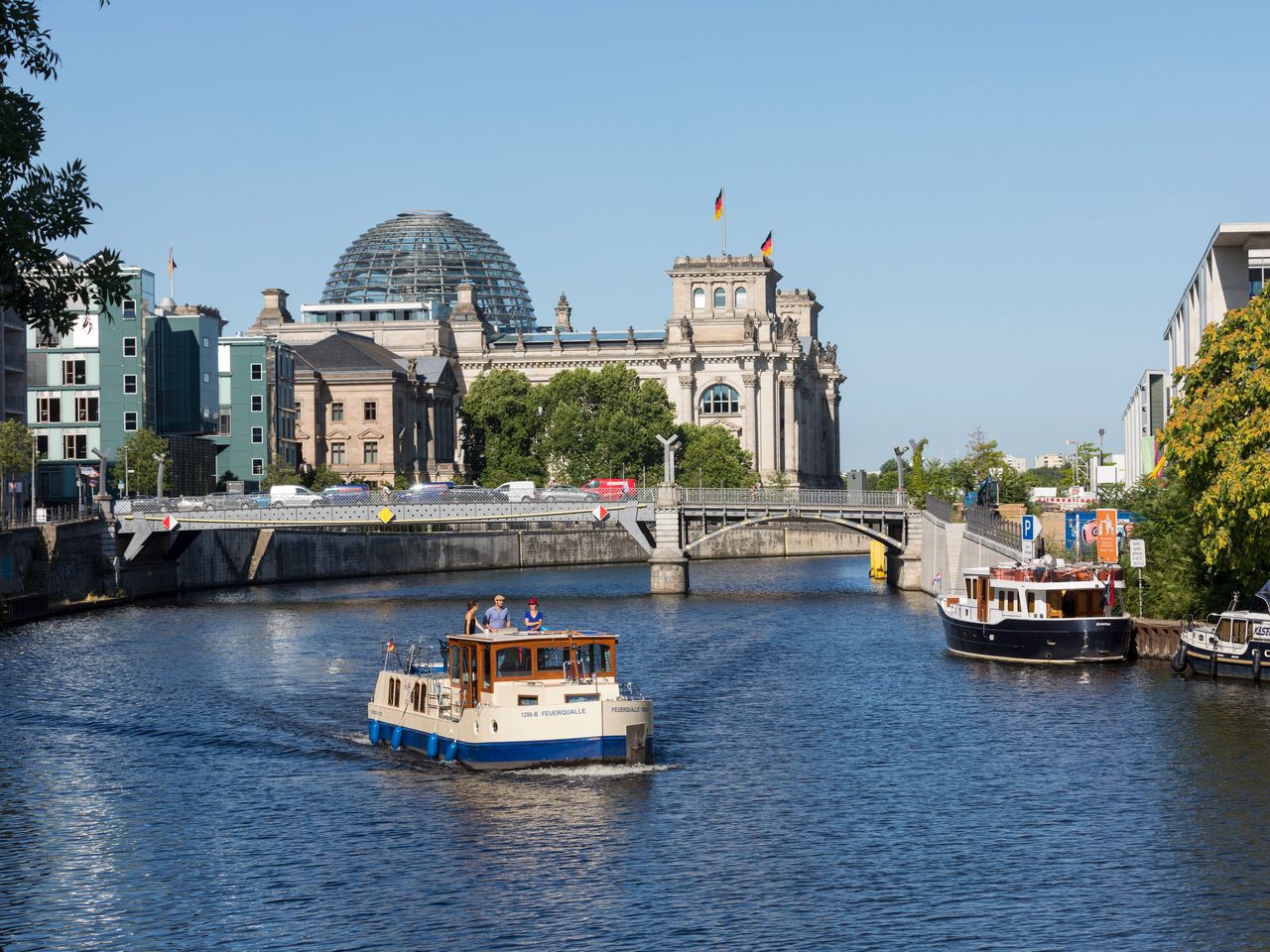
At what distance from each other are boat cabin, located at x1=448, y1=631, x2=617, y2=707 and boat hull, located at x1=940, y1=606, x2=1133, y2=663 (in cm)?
2984

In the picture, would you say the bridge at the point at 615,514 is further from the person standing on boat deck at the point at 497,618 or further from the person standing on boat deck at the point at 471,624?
the person standing on boat deck at the point at 497,618

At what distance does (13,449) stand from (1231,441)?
86225mm

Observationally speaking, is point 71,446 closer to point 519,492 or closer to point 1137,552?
point 519,492

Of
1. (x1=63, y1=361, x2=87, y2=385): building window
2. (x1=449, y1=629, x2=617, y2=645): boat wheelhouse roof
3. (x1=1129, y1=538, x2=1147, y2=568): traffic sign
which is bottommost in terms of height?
(x1=449, y1=629, x2=617, y2=645): boat wheelhouse roof

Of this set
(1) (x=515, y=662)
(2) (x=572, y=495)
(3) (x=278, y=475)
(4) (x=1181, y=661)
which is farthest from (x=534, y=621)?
Result: (3) (x=278, y=475)

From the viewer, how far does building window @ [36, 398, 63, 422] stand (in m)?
154

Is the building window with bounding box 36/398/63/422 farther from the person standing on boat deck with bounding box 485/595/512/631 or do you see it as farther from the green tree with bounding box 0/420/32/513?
the person standing on boat deck with bounding box 485/595/512/631

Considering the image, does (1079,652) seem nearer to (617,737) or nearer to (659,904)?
(617,737)

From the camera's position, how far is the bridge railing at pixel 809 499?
438 ft

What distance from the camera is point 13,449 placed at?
413 ft

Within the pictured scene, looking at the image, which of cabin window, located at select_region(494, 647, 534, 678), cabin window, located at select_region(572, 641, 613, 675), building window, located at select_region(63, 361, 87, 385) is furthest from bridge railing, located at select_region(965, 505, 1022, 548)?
building window, located at select_region(63, 361, 87, 385)

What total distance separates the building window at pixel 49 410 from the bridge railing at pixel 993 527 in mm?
79009

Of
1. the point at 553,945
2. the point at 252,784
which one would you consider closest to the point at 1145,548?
the point at 252,784

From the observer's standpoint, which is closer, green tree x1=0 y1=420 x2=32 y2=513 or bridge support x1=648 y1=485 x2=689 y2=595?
green tree x1=0 y1=420 x2=32 y2=513
